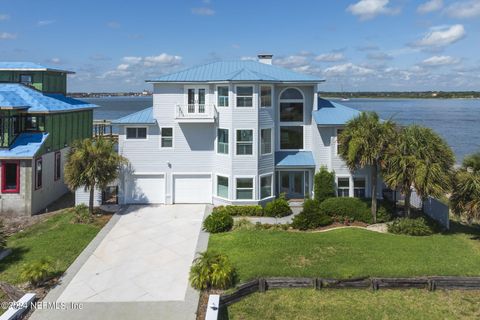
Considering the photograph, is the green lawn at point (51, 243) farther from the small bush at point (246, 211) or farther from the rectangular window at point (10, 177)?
the small bush at point (246, 211)

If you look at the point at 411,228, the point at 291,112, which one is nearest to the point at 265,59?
the point at 291,112

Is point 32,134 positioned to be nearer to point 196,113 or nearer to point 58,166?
point 58,166

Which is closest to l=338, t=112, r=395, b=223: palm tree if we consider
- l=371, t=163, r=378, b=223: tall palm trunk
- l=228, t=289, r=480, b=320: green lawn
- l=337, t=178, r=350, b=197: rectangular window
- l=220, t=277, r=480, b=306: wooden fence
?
l=371, t=163, r=378, b=223: tall palm trunk

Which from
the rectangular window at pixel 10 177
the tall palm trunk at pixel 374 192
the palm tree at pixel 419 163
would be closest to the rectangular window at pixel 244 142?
the tall palm trunk at pixel 374 192

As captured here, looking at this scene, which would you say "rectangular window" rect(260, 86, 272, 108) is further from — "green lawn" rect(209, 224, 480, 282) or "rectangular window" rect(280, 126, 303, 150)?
"green lawn" rect(209, 224, 480, 282)

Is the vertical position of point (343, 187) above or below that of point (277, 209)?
above

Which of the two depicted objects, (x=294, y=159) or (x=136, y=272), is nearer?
(x=136, y=272)
